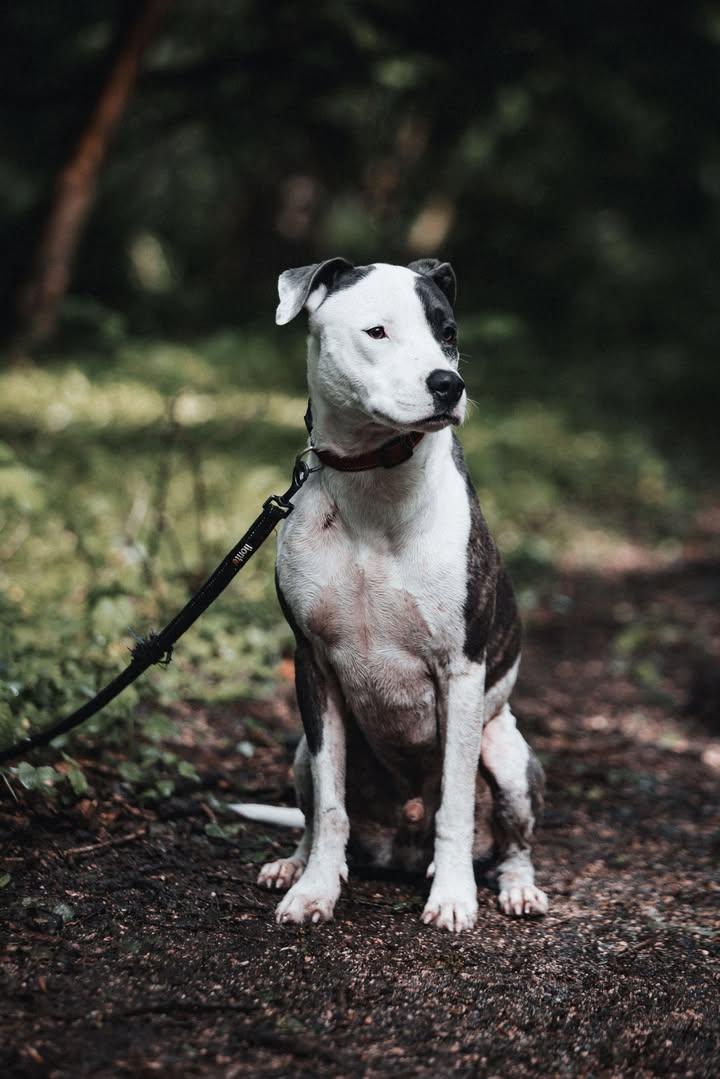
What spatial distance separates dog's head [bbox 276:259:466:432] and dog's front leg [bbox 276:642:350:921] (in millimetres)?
829

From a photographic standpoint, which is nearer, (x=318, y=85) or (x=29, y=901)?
(x=29, y=901)

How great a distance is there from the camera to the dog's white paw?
3.37 m

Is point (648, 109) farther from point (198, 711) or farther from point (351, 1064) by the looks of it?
point (351, 1064)

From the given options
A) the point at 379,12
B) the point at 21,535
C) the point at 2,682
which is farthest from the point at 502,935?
the point at 379,12

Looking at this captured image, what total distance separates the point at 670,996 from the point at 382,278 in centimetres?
207

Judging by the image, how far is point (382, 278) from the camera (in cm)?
325

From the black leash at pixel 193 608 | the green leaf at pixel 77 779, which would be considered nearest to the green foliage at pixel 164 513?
the green leaf at pixel 77 779

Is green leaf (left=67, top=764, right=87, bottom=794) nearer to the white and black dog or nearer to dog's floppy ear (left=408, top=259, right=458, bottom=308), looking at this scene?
the white and black dog

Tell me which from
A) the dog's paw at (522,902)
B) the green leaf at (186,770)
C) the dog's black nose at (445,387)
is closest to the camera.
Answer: the dog's black nose at (445,387)

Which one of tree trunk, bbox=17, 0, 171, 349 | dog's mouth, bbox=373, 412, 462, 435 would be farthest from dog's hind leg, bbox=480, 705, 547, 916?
tree trunk, bbox=17, 0, 171, 349

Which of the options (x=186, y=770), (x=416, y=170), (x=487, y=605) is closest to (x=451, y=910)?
(x=487, y=605)

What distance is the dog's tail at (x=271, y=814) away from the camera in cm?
410

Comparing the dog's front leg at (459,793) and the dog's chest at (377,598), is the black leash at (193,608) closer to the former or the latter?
the dog's chest at (377,598)

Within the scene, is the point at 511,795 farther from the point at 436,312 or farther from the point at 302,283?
the point at 302,283
